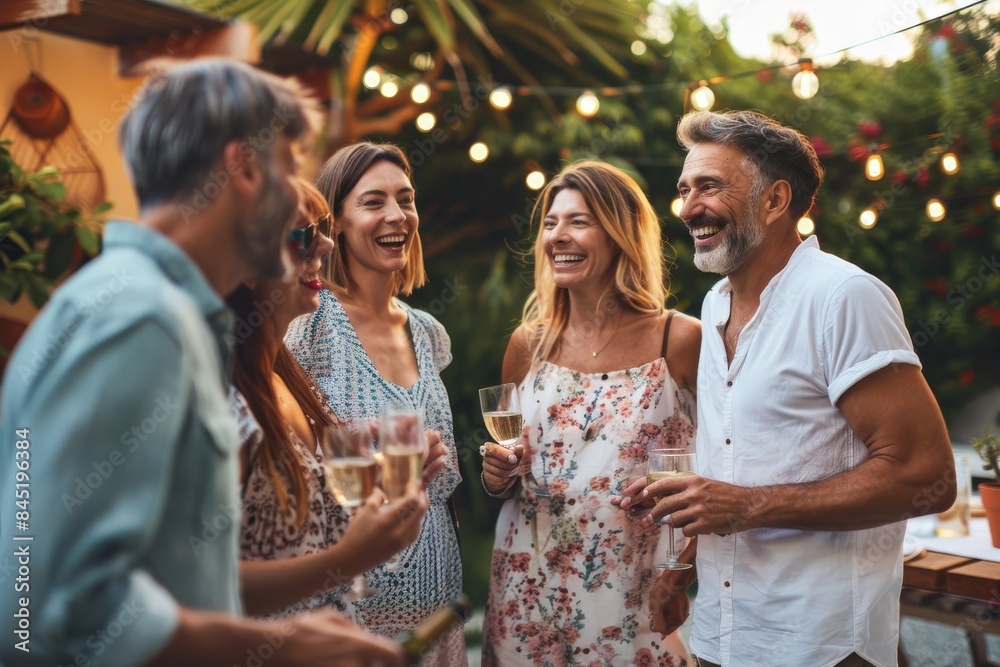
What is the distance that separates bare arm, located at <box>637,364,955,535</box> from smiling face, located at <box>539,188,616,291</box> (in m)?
0.94

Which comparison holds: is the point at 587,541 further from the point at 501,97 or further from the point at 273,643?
the point at 501,97

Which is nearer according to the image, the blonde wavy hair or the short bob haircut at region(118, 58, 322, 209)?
the short bob haircut at region(118, 58, 322, 209)

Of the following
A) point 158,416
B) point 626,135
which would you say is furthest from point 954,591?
point 626,135

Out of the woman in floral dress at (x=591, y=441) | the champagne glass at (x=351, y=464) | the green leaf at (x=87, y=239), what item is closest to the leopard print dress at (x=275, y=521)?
the champagne glass at (x=351, y=464)

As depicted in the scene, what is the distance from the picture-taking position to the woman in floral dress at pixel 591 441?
101 inches

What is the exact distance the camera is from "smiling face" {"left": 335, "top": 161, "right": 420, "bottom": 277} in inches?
108

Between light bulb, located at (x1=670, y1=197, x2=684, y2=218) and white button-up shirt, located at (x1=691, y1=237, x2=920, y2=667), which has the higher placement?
light bulb, located at (x1=670, y1=197, x2=684, y2=218)

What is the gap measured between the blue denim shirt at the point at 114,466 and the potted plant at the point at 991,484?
279cm

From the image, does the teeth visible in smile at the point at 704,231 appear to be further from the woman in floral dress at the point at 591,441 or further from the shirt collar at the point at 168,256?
the shirt collar at the point at 168,256

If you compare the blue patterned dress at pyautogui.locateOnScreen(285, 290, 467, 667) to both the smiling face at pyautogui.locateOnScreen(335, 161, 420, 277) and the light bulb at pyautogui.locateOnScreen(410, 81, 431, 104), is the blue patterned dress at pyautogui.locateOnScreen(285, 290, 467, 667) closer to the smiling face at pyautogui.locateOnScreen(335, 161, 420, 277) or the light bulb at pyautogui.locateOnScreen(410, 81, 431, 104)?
the smiling face at pyautogui.locateOnScreen(335, 161, 420, 277)

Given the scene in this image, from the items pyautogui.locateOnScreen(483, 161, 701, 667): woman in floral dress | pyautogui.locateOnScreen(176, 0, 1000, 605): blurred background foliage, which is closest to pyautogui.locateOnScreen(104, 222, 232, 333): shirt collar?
pyautogui.locateOnScreen(483, 161, 701, 667): woman in floral dress

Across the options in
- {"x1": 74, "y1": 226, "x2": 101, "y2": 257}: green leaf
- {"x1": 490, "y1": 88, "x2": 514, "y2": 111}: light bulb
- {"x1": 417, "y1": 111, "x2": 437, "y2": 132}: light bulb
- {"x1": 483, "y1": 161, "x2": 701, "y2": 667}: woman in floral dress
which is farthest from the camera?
{"x1": 417, "y1": 111, "x2": 437, "y2": 132}: light bulb

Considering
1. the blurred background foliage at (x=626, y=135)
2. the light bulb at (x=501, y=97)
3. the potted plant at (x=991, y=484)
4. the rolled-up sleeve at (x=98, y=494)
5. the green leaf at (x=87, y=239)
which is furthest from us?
the blurred background foliage at (x=626, y=135)

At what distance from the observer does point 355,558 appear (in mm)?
1365
